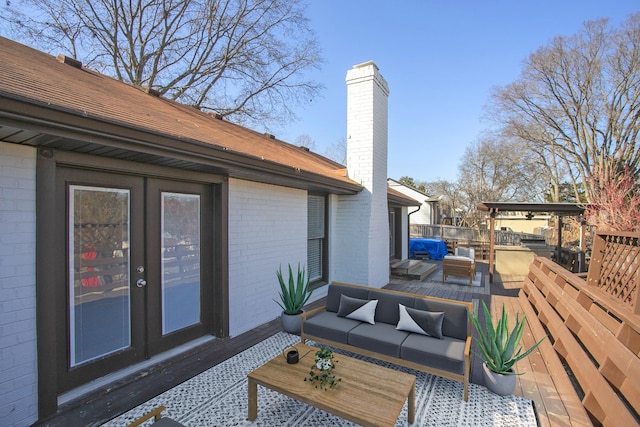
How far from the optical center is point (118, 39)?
1025 cm

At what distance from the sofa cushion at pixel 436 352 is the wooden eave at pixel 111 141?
9.44ft

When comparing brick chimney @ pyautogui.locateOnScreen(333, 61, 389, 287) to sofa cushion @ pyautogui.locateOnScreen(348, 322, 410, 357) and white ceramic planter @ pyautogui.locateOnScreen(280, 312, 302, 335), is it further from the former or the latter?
sofa cushion @ pyautogui.locateOnScreen(348, 322, 410, 357)

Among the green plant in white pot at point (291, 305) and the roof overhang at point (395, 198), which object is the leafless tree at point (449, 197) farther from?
the green plant in white pot at point (291, 305)

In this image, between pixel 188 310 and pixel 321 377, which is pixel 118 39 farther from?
pixel 321 377

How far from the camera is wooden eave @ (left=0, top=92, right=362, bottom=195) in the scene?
80.2 inches

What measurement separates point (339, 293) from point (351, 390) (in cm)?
218

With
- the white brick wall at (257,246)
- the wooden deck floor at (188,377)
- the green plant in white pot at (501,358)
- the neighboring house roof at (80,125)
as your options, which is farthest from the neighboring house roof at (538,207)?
the neighboring house roof at (80,125)

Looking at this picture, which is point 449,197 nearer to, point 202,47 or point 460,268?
point 460,268

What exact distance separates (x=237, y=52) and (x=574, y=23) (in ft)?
51.6

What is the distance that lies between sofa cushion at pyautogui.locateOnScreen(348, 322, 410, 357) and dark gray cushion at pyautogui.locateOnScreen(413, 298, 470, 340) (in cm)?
49

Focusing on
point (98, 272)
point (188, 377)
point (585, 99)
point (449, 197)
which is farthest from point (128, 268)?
point (449, 197)

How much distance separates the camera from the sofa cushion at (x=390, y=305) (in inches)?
162

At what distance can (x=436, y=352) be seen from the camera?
326cm

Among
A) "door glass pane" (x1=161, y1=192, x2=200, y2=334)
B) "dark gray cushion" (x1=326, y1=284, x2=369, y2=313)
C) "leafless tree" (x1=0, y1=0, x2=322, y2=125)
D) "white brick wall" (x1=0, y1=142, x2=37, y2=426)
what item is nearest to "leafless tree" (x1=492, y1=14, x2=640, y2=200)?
"leafless tree" (x1=0, y1=0, x2=322, y2=125)
